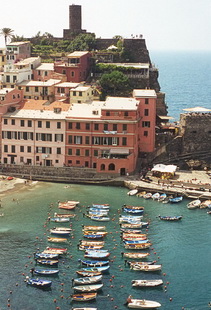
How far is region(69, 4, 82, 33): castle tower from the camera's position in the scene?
5979 inches

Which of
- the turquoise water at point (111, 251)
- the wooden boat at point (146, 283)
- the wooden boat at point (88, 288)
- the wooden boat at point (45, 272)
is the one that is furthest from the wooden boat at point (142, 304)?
the wooden boat at point (45, 272)

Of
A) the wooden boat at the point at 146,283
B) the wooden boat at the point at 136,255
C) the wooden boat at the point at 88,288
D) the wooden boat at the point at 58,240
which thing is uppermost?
the wooden boat at the point at 58,240

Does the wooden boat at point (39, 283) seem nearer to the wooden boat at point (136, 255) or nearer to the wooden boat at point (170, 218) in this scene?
the wooden boat at point (136, 255)

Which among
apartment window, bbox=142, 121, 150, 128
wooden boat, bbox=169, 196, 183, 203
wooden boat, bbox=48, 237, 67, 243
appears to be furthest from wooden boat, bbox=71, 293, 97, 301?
apartment window, bbox=142, 121, 150, 128

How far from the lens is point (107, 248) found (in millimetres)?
71000

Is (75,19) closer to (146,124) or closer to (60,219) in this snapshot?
(146,124)

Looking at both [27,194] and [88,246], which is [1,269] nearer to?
[88,246]

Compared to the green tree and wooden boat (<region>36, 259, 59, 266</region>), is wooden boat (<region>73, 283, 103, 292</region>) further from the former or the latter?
the green tree

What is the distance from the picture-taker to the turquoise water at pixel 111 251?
59312mm

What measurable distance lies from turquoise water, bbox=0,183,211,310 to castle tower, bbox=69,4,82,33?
67.5m

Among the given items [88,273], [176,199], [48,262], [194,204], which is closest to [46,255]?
[48,262]

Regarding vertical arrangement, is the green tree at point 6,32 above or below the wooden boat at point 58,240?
above

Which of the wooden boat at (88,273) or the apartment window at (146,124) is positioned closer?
the wooden boat at (88,273)

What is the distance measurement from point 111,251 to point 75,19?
94537 millimetres
